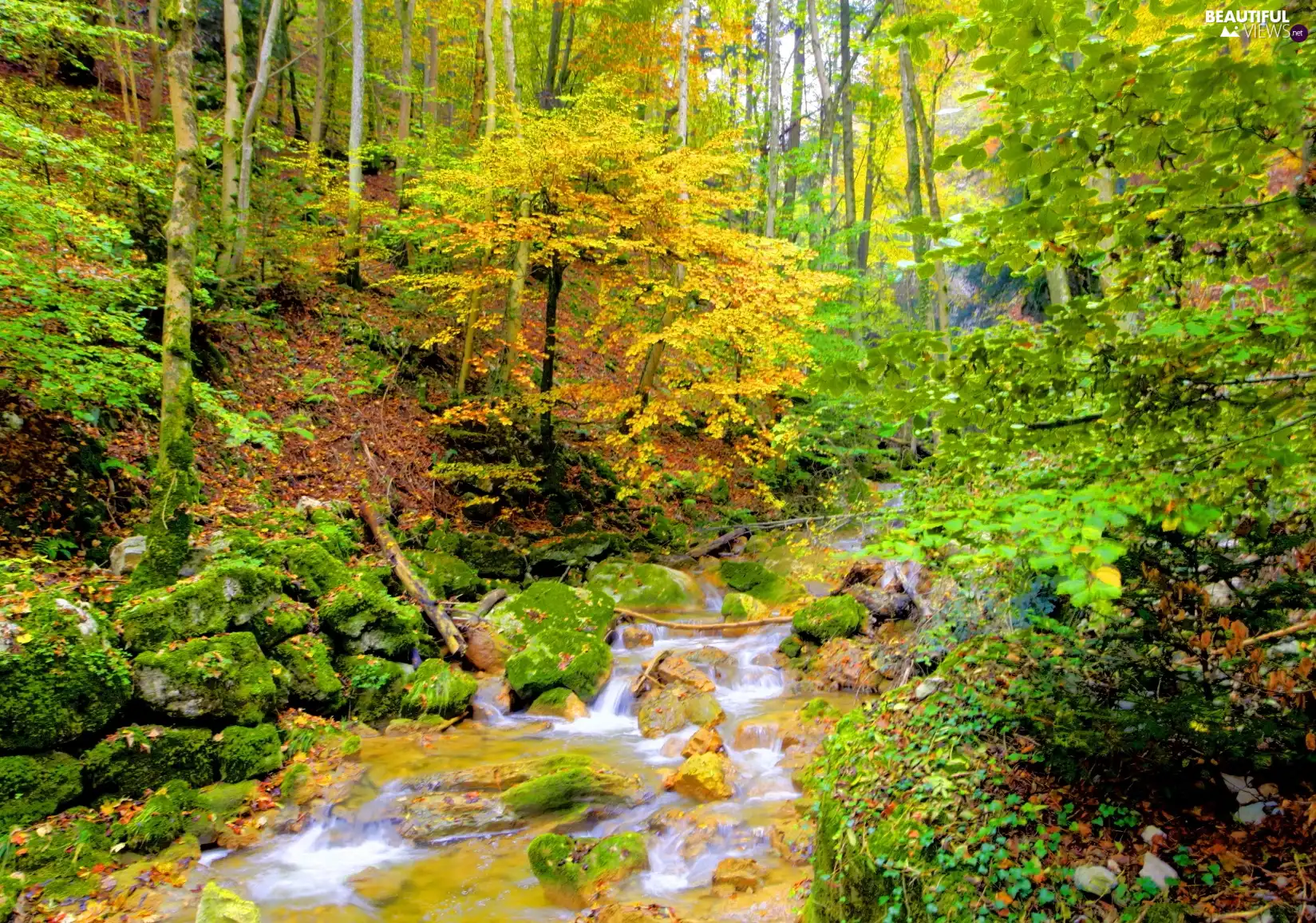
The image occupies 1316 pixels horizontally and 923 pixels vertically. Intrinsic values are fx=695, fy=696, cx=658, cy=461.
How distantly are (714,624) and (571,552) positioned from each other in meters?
3.00

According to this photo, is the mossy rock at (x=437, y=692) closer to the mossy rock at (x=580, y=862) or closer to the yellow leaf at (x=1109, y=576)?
the mossy rock at (x=580, y=862)

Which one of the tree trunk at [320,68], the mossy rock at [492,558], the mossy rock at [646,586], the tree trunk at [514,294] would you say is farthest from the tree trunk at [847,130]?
the tree trunk at [320,68]

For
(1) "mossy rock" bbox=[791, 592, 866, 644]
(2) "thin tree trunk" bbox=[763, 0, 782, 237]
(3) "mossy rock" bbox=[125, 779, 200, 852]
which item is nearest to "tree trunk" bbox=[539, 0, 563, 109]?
(2) "thin tree trunk" bbox=[763, 0, 782, 237]

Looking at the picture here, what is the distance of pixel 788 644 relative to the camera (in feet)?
31.3

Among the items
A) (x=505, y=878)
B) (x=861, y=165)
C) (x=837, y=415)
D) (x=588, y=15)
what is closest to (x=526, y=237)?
(x=837, y=415)

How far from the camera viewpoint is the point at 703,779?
6660mm

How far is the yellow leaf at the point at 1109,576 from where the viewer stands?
5.44 feet

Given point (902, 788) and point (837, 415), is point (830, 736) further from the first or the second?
point (837, 415)

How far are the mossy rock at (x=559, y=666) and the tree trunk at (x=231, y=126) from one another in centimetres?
921

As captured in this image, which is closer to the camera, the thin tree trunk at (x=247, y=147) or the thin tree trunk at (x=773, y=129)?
the thin tree trunk at (x=247, y=147)

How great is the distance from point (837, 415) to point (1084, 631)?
33.0 feet

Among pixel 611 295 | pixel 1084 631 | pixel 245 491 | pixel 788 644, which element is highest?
pixel 611 295

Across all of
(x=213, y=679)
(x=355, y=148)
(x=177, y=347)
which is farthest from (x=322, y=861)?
(x=355, y=148)

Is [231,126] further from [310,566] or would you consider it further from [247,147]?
[310,566]
